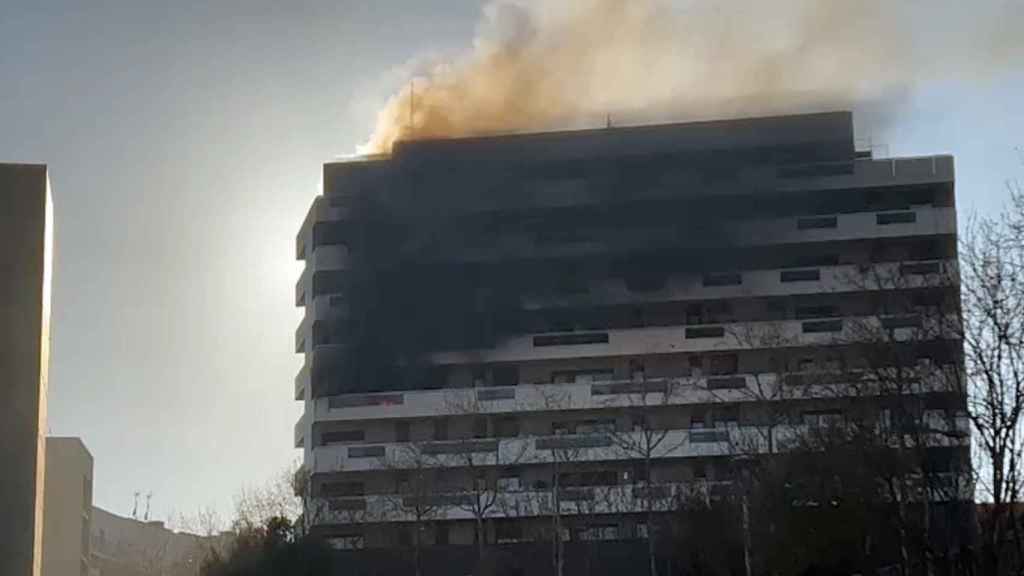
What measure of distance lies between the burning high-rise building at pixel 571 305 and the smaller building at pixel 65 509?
21.3m

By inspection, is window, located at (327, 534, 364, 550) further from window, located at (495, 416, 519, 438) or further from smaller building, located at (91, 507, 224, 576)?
smaller building, located at (91, 507, 224, 576)

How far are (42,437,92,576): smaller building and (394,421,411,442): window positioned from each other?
2562cm

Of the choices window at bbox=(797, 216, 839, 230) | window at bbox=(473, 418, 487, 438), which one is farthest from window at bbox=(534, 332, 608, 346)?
window at bbox=(797, 216, 839, 230)

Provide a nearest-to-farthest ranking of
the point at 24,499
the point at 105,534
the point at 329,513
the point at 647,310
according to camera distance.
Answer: the point at 24,499, the point at 329,513, the point at 647,310, the point at 105,534

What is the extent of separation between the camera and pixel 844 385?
3991cm

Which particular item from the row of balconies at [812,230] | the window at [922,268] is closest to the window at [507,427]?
the row of balconies at [812,230]

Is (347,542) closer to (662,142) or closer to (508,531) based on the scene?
(508,531)

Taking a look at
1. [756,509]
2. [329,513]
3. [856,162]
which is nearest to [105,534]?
[329,513]

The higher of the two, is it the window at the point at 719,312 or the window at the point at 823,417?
the window at the point at 719,312

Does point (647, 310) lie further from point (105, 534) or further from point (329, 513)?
point (105, 534)

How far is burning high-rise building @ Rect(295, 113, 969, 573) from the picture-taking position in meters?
64.6

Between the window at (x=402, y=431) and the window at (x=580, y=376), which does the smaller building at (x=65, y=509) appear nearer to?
the window at (x=402, y=431)

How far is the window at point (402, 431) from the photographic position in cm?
6919

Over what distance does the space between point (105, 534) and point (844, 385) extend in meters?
109
